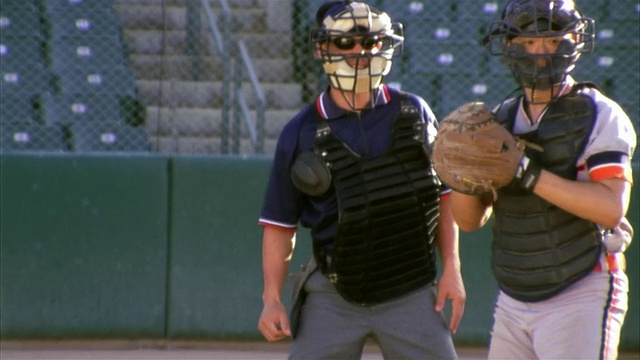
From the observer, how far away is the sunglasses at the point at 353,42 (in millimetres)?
3811

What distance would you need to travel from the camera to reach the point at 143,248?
24.0 feet

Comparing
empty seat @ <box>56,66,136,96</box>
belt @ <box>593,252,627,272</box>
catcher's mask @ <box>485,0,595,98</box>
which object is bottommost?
empty seat @ <box>56,66,136,96</box>

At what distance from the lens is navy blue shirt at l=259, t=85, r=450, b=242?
3.79 metres

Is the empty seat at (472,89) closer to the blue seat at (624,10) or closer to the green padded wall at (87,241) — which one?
the blue seat at (624,10)

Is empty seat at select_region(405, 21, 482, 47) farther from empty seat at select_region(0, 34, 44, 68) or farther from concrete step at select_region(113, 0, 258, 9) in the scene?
empty seat at select_region(0, 34, 44, 68)

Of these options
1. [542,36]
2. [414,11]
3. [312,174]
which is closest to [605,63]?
[414,11]

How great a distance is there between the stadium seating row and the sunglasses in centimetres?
536

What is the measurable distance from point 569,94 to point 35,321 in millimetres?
4865

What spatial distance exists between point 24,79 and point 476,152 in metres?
6.76

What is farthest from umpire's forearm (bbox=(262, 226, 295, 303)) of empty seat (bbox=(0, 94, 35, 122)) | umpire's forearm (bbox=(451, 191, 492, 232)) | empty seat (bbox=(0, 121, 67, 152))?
empty seat (bbox=(0, 94, 35, 122))

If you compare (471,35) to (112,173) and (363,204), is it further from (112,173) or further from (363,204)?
(363,204)

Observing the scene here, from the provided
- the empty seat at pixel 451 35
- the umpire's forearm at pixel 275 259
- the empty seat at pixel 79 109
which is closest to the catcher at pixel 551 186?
the umpire's forearm at pixel 275 259

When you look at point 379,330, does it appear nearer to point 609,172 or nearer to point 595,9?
point 609,172

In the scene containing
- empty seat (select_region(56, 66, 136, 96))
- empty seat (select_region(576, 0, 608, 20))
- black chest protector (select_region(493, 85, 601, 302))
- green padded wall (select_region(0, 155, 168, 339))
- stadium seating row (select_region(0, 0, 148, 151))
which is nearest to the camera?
black chest protector (select_region(493, 85, 601, 302))
